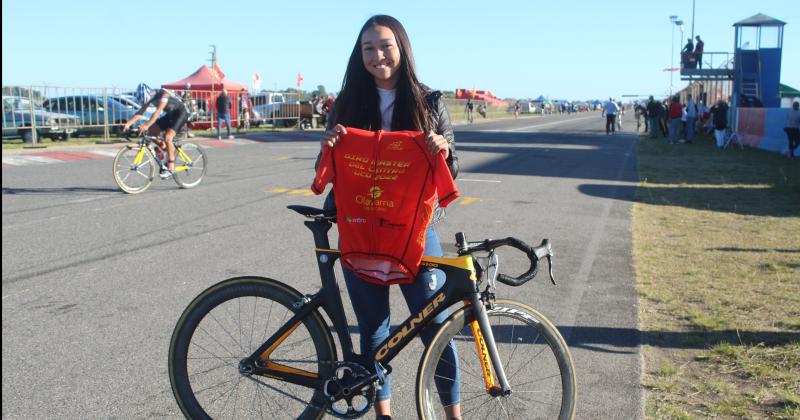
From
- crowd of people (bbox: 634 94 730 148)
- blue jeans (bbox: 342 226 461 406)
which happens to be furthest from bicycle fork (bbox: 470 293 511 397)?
crowd of people (bbox: 634 94 730 148)

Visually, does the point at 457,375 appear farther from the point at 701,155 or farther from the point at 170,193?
the point at 701,155

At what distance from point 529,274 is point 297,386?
49.0 inches

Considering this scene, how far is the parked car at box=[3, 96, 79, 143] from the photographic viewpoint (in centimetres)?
2217

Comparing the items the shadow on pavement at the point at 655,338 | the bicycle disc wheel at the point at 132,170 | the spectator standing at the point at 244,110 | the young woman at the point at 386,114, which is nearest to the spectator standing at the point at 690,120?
the spectator standing at the point at 244,110

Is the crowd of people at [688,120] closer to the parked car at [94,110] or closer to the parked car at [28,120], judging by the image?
the parked car at [94,110]

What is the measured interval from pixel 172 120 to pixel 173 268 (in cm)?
618

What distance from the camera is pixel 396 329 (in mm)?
3217

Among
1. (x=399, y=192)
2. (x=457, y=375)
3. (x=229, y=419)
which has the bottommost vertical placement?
(x=229, y=419)

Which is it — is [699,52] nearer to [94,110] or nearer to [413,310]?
[94,110]

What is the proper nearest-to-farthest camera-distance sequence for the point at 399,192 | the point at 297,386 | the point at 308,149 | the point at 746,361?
the point at 399,192, the point at 297,386, the point at 746,361, the point at 308,149

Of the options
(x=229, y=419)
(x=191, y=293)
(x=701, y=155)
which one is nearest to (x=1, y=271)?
(x=191, y=293)

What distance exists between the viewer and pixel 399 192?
2.99 metres

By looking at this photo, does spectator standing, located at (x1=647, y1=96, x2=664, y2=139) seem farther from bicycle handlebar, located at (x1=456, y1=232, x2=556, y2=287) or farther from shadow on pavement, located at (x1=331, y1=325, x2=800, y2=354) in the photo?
bicycle handlebar, located at (x1=456, y1=232, x2=556, y2=287)

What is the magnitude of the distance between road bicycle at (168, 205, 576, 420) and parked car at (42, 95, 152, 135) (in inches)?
866
